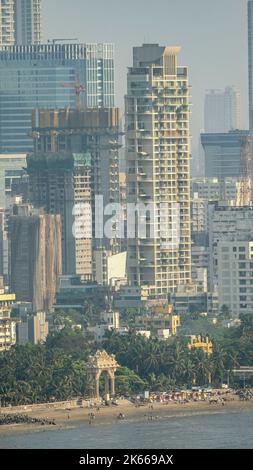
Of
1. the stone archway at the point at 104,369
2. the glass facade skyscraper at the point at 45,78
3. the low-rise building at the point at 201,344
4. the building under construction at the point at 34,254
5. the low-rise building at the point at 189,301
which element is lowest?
the stone archway at the point at 104,369

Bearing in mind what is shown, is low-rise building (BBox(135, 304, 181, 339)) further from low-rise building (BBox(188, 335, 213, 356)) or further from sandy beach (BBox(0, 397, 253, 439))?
sandy beach (BBox(0, 397, 253, 439))

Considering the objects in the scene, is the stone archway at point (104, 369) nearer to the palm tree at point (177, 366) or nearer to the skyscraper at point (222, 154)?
the palm tree at point (177, 366)

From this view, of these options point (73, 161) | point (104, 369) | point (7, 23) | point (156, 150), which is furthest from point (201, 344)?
point (7, 23)

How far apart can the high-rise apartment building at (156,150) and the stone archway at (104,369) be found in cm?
2203

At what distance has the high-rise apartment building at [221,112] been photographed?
626ft

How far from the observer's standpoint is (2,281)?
124 m

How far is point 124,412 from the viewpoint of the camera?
9438 centimetres

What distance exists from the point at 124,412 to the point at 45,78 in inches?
3228

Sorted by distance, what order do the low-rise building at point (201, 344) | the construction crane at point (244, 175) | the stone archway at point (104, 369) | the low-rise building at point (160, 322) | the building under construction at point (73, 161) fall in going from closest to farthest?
the stone archway at point (104, 369), the low-rise building at point (201, 344), the low-rise building at point (160, 322), the construction crane at point (244, 175), the building under construction at point (73, 161)

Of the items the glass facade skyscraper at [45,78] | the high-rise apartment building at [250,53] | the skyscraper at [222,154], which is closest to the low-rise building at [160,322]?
the high-rise apartment building at [250,53]

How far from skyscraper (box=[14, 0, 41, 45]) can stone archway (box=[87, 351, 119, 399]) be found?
84.2 metres

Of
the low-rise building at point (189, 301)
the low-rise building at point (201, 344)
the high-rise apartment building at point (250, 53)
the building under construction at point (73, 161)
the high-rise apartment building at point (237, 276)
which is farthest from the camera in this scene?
the high-rise apartment building at point (250, 53)

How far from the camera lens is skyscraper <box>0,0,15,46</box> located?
602 ft

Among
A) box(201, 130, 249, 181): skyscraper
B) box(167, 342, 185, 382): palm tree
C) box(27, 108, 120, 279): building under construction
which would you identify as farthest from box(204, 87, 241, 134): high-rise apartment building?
box(167, 342, 185, 382): palm tree
